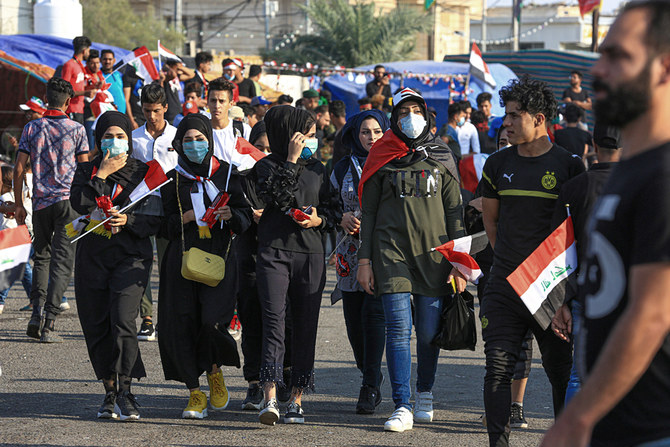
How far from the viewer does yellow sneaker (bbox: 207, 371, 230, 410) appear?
6914mm

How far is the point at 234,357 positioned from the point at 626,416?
4355mm

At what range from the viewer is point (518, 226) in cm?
563

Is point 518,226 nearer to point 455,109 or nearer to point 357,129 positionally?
point 357,129

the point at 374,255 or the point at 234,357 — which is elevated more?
the point at 374,255

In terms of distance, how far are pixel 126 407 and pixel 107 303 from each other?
Result: 2.29 feet

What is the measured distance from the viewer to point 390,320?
6574 mm

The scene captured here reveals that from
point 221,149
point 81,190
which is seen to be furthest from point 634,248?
point 221,149

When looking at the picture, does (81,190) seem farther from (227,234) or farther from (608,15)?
(608,15)

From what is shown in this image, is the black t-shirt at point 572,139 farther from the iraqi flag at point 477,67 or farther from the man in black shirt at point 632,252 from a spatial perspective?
the man in black shirt at point 632,252

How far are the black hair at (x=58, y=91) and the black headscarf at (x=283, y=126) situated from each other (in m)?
3.40

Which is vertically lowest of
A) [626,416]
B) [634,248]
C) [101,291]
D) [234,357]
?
[234,357]

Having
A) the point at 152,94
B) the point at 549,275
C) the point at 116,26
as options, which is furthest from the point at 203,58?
the point at 116,26

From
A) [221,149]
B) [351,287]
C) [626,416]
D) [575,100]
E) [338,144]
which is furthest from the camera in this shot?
[575,100]

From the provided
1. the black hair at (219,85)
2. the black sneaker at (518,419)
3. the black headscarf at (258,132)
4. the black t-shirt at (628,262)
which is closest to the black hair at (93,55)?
the black hair at (219,85)
